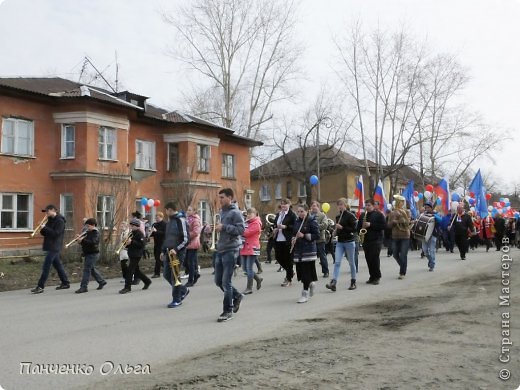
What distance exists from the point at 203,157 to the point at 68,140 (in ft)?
29.9

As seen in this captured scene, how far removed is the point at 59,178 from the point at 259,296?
17.8 meters

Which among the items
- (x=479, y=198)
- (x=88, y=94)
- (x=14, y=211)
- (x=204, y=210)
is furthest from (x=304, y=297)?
(x=204, y=210)

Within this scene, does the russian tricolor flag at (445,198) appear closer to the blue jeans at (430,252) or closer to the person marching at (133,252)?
the blue jeans at (430,252)

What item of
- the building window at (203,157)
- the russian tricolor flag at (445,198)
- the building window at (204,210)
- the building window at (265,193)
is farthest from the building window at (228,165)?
the building window at (265,193)

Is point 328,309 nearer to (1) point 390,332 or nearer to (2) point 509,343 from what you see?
(1) point 390,332

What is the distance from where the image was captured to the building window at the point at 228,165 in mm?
35969

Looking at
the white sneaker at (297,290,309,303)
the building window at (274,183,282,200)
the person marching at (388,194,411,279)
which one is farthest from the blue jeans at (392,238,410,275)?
the building window at (274,183,282,200)

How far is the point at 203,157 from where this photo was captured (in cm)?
3312

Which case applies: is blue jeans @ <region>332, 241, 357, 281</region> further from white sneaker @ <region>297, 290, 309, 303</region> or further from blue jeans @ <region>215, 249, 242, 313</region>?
blue jeans @ <region>215, 249, 242, 313</region>

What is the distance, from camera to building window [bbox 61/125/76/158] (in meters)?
25.9

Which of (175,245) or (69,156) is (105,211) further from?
(175,245)

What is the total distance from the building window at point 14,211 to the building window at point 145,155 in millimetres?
6759

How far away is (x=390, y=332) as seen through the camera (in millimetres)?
7156

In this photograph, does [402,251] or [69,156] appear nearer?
[402,251]
